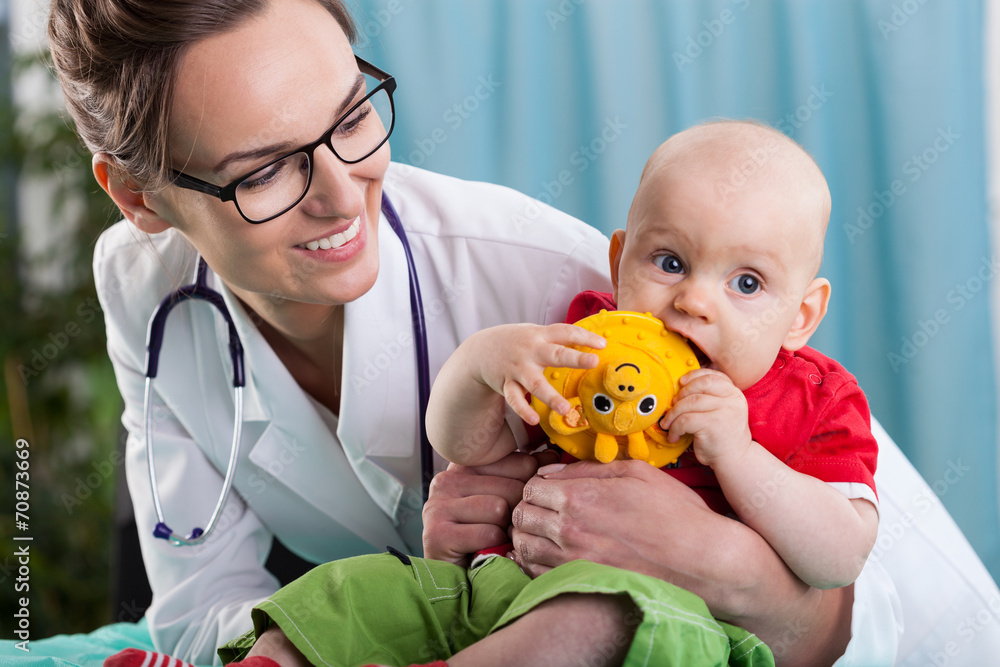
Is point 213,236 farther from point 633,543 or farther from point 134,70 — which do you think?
point 633,543

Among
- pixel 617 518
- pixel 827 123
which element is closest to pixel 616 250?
pixel 617 518

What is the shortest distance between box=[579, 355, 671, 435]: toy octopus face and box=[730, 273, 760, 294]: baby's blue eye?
0.17 meters

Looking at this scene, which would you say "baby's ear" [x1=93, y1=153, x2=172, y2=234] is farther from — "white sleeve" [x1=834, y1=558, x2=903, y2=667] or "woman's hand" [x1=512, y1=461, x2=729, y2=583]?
"white sleeve" [x1=834, y1=558, x2=903, y2=667]

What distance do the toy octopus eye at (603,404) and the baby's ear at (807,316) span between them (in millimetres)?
319

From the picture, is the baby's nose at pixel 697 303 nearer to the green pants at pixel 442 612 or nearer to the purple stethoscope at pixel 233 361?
the green pants at pixel 442 612

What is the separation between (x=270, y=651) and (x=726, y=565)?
1.78 ft

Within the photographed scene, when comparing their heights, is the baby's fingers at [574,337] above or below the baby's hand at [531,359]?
above

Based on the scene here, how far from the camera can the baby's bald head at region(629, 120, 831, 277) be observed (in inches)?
39.2

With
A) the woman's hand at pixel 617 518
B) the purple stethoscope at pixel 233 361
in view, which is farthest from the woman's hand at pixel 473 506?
the purple stethoscope at pixel 233 361

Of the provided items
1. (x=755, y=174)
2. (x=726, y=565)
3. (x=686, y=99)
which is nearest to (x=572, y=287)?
(x=755, y=174)

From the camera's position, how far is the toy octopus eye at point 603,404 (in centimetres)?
90

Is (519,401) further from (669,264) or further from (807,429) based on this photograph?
(807,429)

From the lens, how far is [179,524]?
5.24ft

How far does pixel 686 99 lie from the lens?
188 cm
